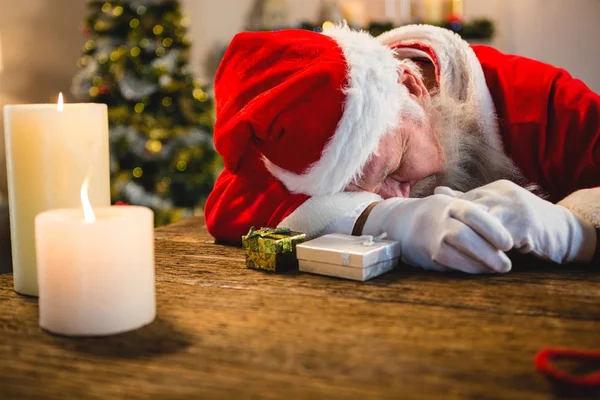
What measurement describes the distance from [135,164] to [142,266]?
8.06 feet

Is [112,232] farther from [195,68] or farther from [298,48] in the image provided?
[195,68]

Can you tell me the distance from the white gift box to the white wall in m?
2.56

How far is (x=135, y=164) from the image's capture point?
9.72ft

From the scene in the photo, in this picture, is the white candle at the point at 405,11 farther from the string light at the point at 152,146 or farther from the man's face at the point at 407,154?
the man's face at the point at 407,154

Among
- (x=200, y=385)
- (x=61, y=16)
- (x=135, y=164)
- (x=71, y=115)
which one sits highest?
(x=61, y=16)

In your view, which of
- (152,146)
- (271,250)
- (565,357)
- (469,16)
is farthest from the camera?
(469,16)

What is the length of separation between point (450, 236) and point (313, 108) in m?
0.24

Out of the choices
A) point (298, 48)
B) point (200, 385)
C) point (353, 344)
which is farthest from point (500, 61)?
point (200, 385)

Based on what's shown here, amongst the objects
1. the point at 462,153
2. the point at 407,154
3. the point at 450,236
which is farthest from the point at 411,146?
the point at 450,236

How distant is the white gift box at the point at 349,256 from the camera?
29.0 inches

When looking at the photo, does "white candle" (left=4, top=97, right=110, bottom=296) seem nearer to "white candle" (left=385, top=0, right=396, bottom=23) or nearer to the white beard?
the white beard

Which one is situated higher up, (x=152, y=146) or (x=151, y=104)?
(x=151, y=104)

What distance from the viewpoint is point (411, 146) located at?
3.15ft

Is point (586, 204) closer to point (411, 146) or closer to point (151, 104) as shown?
point (411, 146)
